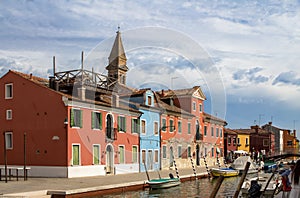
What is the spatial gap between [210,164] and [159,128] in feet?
44.5

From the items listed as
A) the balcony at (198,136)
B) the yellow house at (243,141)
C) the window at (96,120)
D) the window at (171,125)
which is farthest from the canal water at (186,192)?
the yellow house at (243,141)

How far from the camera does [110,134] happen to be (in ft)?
110

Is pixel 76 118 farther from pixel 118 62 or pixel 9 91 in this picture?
pixel 118 62

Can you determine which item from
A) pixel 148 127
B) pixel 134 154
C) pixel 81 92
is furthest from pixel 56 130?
pixel 148 127

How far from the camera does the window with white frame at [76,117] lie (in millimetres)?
29750

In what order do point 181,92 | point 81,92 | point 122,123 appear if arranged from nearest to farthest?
1. point 81,92
2. point 122,123
3. point 181,92

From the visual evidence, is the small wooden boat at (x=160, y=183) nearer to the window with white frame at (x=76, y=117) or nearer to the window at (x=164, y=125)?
the window with white frame at (x=76, y=117)

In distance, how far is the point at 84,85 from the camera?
31719mm

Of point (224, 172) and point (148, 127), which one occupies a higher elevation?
point (148, 127)

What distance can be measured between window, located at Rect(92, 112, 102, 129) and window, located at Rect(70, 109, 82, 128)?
1424 millimetres

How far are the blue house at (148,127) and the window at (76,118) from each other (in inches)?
317

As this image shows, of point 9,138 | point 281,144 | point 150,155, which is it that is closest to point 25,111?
point 9,138

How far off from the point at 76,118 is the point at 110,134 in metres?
4.13

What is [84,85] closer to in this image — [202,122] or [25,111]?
[25,111]
